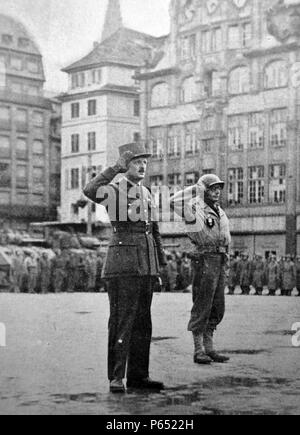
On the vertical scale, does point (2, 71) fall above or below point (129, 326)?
above

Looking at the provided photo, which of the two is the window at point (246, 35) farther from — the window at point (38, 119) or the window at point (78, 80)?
the window at point (38, 119)

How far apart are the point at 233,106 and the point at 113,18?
472cm

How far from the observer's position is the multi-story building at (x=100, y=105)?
9703mm

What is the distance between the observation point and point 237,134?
13.9 metres

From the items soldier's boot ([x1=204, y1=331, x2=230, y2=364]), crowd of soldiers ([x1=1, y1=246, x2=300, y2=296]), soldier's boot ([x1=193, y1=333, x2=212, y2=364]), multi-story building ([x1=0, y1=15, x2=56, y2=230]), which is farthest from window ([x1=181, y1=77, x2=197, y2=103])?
crowd of soldiers ([x1=1, y1=246, x2=300, y2=296])

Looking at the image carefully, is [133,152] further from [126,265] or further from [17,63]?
[17,63]

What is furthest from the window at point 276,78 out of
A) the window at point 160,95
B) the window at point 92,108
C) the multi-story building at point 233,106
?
the window at point 92,108

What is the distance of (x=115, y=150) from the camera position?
14.4 metres

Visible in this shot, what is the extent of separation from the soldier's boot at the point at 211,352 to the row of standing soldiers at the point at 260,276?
998cm

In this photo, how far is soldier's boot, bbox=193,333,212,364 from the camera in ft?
22.3

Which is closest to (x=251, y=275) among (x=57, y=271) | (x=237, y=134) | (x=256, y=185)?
(x=57, y=271)

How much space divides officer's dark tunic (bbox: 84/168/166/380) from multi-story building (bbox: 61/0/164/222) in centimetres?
320

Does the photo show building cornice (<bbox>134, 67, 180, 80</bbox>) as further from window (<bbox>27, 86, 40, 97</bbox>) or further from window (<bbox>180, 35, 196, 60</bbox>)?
window (<bbox>27, 86, 40, 97</bbox>)

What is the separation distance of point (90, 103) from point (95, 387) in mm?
6749
